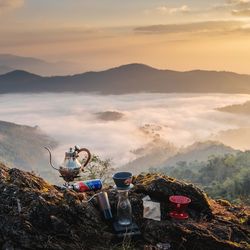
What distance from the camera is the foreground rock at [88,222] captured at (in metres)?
6.39

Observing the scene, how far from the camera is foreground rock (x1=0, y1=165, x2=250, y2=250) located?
6.39 meters

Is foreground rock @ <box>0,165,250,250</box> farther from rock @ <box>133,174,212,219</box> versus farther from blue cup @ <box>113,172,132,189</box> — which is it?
blue cup @ <box>113,172,132,189</box>

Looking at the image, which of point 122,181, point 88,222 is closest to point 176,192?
point 122,181

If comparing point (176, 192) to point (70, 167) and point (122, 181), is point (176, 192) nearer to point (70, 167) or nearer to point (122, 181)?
point (122, 181)

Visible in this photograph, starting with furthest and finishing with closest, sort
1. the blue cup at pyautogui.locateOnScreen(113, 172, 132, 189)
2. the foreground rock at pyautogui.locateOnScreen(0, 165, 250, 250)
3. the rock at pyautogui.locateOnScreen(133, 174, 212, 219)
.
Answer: the rock at pyautogui.locateOnScreen(133, 174, 212, 219) < the blue cup at pyautogui.locateOnScreen(113, 172, 132, 189) < the foreground rock at pyautogui.locateOnScreen(0, 165, 250, 250)

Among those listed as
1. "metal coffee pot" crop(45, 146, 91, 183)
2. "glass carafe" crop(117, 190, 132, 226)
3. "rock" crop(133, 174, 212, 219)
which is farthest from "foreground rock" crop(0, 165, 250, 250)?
"metal coffee pot" crop(45, 146, 91, 183)

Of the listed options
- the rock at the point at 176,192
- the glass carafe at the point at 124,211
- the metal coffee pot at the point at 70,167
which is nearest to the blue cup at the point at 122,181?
the glass carafe at the point at 124,211

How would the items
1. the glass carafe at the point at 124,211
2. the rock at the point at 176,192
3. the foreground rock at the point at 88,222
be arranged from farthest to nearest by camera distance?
the rock at the point at 176,192
the glass carafe at the point at 124,211
the foreground rock at the point at 88,222

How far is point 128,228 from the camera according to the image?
7113mm

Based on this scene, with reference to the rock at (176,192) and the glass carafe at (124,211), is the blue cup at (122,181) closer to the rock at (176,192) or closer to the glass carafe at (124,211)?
the glass carafe at (124,211)

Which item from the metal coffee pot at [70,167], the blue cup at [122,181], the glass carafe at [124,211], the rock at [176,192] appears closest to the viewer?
the glass carafe at [124,211]

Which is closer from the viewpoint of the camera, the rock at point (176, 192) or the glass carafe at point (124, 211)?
the glass carafe at point (124, 211)

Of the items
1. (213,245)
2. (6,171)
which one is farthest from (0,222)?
(213,245)

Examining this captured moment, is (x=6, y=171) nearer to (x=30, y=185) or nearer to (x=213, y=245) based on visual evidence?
(x=30, y=185)
